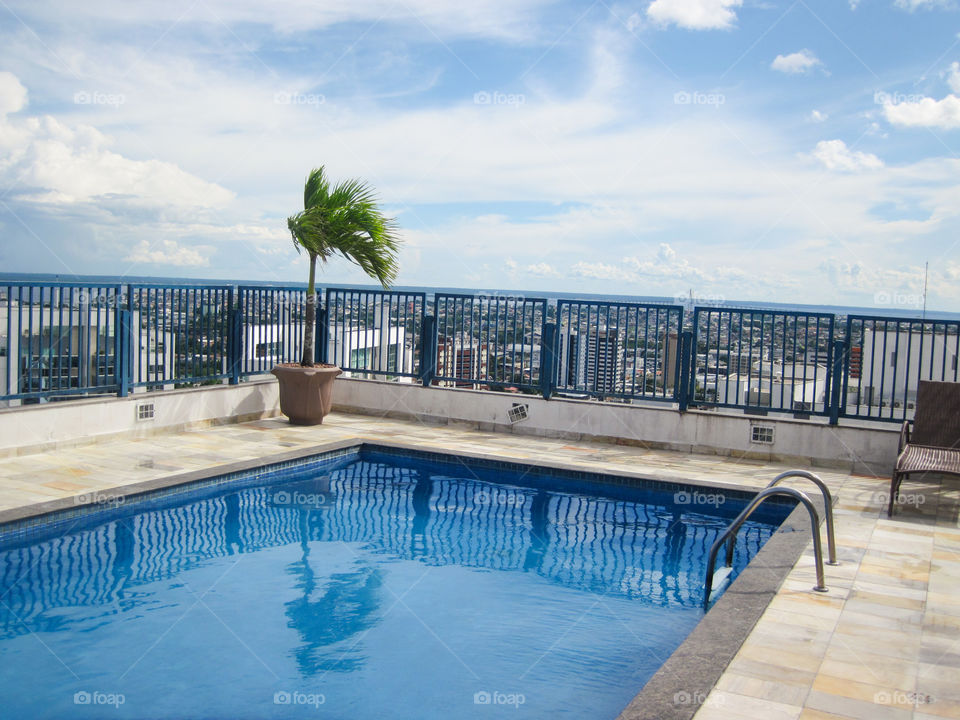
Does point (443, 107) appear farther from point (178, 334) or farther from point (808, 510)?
→ point (808, 510)

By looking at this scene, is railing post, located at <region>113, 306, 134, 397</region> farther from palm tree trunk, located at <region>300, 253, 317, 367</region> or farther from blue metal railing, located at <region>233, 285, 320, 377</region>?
palm tree trunk, located at <region>300, 253, 317, 367</region>

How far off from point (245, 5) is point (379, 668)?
40.3 feet

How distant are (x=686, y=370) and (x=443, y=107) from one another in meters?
9.41

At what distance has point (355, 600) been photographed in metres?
4.67

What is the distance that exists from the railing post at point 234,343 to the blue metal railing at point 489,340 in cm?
247

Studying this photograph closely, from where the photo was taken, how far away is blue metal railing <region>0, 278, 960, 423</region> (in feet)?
24.7

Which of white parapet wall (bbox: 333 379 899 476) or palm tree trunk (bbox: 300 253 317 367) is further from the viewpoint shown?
palm tree trunk (bbox: 300 253 317 367)

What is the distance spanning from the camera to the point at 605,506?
680 cm

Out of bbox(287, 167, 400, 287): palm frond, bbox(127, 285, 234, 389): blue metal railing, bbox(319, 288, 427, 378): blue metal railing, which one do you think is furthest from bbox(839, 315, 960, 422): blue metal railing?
bbox(127, 285, 234, 389): blue metal railing

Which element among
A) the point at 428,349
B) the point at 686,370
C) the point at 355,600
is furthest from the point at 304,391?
the point at 355,600

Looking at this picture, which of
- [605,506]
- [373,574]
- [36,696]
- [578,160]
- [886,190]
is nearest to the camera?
[36,696]

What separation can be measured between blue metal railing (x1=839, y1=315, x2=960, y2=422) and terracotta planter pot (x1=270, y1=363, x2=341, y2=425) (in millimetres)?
5885

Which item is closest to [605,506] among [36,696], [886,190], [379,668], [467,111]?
[379,668]

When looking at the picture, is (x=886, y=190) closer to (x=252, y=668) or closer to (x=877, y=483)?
(x=877, y=483)
